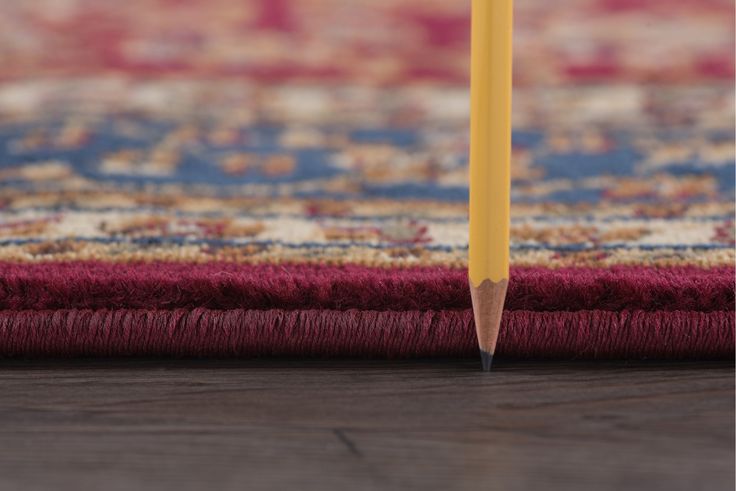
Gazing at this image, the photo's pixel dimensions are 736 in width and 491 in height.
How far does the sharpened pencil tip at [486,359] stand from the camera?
28 centimetres

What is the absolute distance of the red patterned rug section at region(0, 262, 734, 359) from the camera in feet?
0.94

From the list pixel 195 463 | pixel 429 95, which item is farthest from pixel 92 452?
pixel 429 95

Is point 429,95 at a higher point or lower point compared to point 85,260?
higher

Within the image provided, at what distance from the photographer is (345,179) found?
60cm

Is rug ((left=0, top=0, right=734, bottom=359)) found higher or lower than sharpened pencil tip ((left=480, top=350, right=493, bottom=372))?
higher

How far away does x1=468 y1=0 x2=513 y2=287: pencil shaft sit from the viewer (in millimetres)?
261

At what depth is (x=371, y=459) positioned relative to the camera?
0.71 feet

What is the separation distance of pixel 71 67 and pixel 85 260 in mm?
612

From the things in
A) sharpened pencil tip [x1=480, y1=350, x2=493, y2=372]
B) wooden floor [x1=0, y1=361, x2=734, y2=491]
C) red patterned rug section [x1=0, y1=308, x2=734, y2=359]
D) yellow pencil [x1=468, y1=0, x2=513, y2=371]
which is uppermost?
yellow pencil [x1=468, y1=0, x2=513, y2=371]

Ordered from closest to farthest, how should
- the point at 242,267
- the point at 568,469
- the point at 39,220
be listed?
the point at 568,469 → the point at 242,267 → the point at 39,220

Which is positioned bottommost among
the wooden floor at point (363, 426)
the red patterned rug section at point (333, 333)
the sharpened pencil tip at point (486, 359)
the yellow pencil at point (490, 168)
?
the wooden floor at point (363, 426)

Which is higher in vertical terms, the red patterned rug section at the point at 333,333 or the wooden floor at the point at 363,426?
the red patterned rug section at the point at 333,333

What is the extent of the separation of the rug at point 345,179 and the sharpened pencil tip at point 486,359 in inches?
0.5

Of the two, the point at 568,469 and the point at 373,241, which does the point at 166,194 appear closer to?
the point at 373,241
